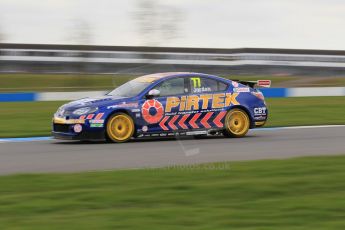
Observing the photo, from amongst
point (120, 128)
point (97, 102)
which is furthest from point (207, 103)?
point (97, 102)

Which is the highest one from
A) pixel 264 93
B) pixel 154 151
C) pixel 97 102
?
pixel 264 93

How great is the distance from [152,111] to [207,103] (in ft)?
4.03

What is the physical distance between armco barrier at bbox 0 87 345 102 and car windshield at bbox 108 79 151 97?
12.2 metres

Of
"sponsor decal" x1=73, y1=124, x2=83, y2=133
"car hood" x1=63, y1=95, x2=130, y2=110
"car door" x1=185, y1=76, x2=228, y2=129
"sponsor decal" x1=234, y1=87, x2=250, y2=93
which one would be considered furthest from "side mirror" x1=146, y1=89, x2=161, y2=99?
"sponsor decal" x1=234, y1=87, x2=250, y2=93

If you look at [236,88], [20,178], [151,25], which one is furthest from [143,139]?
[151,25]

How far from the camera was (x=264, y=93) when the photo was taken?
2888 cm

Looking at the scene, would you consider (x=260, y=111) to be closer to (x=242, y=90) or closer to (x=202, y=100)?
(x=242, y=90)

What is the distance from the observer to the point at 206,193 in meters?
7.31

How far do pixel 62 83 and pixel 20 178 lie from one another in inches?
1429

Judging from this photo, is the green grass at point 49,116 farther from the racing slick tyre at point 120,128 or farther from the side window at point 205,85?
the side window at point 205,85

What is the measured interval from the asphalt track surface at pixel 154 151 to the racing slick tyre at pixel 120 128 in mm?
174

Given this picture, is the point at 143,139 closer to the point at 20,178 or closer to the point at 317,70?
the point at 20,178

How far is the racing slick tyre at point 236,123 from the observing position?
13.6m

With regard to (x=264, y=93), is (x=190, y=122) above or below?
below
